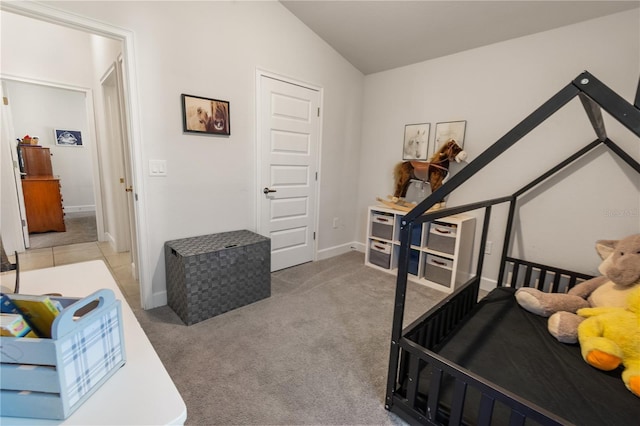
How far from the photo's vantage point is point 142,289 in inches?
91.2

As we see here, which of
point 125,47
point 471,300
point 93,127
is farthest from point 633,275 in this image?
point 93,127

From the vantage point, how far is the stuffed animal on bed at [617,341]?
4.14 feet

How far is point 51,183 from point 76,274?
4.47 meters

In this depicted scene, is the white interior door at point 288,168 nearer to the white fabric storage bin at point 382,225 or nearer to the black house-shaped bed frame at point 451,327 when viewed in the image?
the white fabric storage bin at point 382,225

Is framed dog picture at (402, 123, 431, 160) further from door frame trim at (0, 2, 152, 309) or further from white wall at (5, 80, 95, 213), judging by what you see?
white wall at (5, 80, 95, 213)

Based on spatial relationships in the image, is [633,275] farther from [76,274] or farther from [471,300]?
[76,274]

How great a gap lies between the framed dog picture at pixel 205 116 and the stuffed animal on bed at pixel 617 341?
2745 millimetres

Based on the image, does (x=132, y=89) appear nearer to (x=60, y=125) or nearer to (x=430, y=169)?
(x=430, y=169)

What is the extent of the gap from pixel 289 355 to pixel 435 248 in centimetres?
172

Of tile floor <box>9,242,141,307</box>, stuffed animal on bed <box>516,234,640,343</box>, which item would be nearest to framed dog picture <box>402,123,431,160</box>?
stuffed animal on bed <box>516,234,640,343</box>

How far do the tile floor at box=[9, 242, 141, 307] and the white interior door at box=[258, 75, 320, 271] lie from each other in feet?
4.69

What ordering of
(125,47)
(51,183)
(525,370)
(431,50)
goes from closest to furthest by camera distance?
(525,370)
(125,47)
(431,50)
(51,183)

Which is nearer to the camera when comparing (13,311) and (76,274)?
(13,311)

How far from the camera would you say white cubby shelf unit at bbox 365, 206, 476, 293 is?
8.77ft
